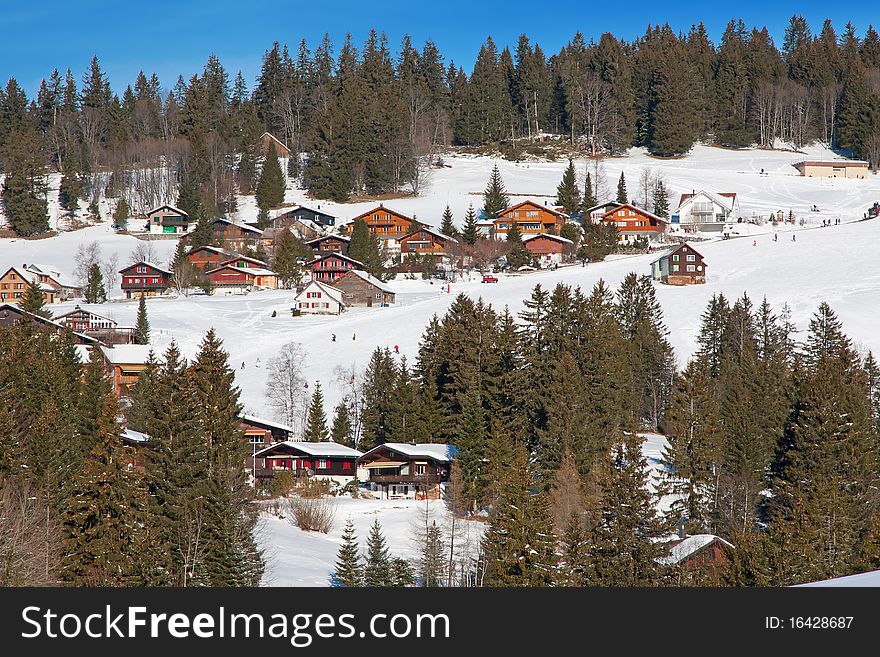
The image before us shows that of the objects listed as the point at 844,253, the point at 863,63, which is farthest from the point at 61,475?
the point at 863,63

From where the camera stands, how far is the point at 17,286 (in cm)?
7481

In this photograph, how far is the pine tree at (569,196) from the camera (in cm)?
9350

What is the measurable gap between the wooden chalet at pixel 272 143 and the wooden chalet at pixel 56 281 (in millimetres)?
33893

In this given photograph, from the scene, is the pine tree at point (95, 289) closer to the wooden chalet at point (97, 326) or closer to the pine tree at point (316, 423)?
the wooden chalet at point (97, 326)

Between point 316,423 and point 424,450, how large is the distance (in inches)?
266

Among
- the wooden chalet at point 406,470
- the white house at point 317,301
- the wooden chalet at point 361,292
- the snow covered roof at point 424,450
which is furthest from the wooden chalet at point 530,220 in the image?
the wooden chalet at point 406,470

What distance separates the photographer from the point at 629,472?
29172 millimetres

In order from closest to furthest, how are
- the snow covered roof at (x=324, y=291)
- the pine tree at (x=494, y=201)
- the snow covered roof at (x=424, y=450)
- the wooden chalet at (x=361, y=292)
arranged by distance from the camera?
1. the snow covered roof at (x=424, y=450)
2. the snow covered roof at (x=324, y=291)
3. the wooden chalet at (x=361, y=292)
4. the pine tree at (x=494, y=201)

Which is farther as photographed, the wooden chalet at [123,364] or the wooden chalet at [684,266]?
the wooden chalet at [684,266]

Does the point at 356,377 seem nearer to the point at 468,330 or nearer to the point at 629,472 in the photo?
the point at 468,330

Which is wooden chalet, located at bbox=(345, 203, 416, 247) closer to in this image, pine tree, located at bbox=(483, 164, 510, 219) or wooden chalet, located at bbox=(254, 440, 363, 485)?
pine tree, located at bbox=(483, 164, 510, 219)

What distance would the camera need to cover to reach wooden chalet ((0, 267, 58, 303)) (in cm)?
7438

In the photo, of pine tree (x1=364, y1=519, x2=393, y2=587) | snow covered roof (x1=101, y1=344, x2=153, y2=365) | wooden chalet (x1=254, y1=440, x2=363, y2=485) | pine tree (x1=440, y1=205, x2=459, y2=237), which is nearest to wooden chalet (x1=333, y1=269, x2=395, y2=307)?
pine tree (x1=440, y1=205, x2=459, y2=237)

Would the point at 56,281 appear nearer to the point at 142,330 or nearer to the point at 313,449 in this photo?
the point at 142,330
